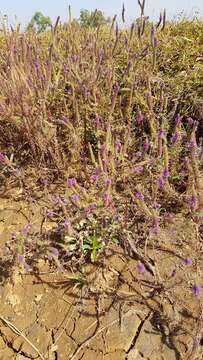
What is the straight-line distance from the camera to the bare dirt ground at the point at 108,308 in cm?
180

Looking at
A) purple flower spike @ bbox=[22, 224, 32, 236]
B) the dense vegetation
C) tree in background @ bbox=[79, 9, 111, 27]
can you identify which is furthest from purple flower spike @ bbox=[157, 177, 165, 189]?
tree in background @ bbox=[79, 9, 111, 27]

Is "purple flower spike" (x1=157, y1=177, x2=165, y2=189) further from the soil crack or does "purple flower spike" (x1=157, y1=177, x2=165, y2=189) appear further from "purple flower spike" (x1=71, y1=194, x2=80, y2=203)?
the soil crack

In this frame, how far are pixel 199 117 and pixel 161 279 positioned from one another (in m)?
1.14

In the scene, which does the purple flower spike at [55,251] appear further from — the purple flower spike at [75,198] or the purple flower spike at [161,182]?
the purple flower spike at [161,182]

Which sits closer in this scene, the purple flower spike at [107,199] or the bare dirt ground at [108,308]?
the bare dirt ground at [108,308]

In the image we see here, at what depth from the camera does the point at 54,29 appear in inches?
105

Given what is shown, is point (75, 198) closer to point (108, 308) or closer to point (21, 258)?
point (21, 258)

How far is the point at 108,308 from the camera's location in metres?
1.92

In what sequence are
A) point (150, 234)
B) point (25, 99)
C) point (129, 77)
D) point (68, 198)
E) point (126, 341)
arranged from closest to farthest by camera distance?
point (126, 341) < point (150, 234) < point (68, 198) < point (25, 99) < point (129, 77)

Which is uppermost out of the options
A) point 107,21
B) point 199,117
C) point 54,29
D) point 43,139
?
point 107,21

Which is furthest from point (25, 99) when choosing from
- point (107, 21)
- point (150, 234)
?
point (107, 21)

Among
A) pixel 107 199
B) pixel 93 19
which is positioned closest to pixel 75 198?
pixel 107 199

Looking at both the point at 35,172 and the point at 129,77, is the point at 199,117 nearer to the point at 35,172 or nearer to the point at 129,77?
the point at 129,77

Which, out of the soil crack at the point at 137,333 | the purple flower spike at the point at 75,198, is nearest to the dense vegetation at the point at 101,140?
the purple flower spike at the point at 75,198
